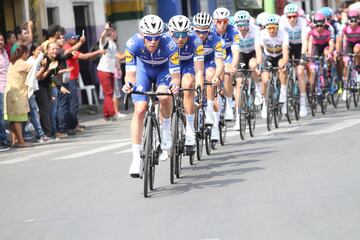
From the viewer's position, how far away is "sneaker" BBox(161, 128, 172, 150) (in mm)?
13126

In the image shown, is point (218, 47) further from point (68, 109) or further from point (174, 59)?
point (68, 109)

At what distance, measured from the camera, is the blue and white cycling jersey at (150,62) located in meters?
13.0

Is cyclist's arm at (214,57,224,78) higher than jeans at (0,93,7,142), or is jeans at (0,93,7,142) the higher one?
cyclist's arm at (214,57,224,78)

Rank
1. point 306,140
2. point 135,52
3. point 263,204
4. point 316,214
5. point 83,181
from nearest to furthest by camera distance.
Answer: point 316,214
point 263,204
point 135,52
point 83,181
point 306,140

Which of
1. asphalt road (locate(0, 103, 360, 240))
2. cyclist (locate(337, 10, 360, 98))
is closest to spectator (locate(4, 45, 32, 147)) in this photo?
asphalt road (locate(0, 103, 360, 240))

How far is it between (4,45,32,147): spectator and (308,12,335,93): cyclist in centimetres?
598

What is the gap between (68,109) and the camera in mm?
22125

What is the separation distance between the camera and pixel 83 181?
46.8 ft

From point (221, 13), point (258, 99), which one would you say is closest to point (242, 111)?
point (258, 99)

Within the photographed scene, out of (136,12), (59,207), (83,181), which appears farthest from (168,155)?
(136,12)

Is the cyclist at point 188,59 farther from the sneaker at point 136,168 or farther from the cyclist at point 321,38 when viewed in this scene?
the cyclist at point 321,38

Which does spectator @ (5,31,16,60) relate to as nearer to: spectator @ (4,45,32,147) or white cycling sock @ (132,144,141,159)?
spectator @ (4,45,32,147)

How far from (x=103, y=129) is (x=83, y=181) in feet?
30.6

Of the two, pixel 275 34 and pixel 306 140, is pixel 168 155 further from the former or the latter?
pixel 275 34
